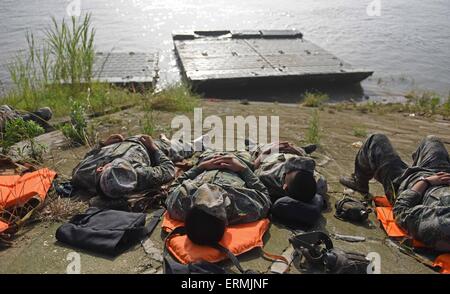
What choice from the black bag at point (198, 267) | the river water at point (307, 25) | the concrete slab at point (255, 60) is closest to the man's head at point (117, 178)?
the black bag at point (198, 267)

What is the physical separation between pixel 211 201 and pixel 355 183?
6.96 ft

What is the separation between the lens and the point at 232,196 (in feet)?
12.2

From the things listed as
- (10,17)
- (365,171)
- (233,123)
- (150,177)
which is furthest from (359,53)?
(10,17)

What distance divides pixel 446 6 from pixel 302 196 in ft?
84.9

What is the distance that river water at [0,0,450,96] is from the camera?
47.3ft

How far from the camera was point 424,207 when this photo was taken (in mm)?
3455

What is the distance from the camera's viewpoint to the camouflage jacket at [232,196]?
3660 millimetres

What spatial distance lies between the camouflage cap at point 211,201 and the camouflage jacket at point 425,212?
166cm

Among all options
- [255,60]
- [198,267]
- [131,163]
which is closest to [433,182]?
[198,267]

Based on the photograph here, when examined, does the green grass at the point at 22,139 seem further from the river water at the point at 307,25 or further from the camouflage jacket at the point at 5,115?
the river water at the point at 307,25

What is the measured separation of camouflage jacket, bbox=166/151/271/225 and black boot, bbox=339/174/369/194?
1.22 m

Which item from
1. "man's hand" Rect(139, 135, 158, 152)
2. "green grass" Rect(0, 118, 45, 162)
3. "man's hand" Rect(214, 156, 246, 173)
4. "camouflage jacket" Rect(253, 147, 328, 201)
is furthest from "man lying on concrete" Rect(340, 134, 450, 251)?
"green grass" Rect(0, 118, 45, 162)

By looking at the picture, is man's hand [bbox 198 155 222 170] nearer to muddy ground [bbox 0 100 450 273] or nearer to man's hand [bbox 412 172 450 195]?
muddy ground [bbox 0 100 450 273]
